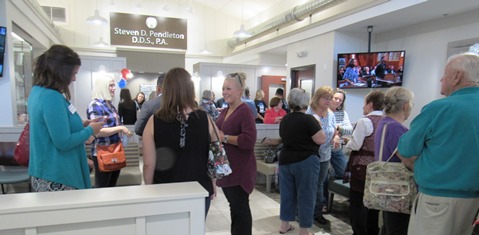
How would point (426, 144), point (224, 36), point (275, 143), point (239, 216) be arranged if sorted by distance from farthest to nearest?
point (224, 36), point (275, 143), point (239, 216), point (426, 144)

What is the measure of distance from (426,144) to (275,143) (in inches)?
117

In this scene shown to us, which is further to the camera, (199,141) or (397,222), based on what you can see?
(397,222)

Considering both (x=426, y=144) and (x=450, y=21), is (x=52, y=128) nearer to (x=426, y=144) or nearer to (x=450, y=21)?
(x=426, y=144)

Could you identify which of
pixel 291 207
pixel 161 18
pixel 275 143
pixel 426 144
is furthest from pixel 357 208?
pixel 161 18

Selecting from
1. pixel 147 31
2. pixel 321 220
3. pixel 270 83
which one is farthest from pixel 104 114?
pixel 147 31

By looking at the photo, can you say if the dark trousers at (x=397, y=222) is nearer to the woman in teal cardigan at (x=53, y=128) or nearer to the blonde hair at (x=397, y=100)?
the blonde hair at (x=397, y=100)

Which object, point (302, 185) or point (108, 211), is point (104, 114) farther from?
point (302, 185)

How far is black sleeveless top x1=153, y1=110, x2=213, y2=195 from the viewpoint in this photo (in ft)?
5.06

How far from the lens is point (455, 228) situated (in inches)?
59.1

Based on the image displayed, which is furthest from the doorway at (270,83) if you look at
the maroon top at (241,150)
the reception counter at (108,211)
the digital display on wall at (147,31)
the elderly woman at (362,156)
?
the reception counter at (108,211)

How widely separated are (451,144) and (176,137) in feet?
4.55

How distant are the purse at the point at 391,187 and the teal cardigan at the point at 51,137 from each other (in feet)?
5.68

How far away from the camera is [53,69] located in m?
1.50

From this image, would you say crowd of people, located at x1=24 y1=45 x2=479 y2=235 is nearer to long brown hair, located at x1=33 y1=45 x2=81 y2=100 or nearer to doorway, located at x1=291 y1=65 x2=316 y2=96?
long brown hair, located at x1=33 y1=45 x2=81 y2=100
